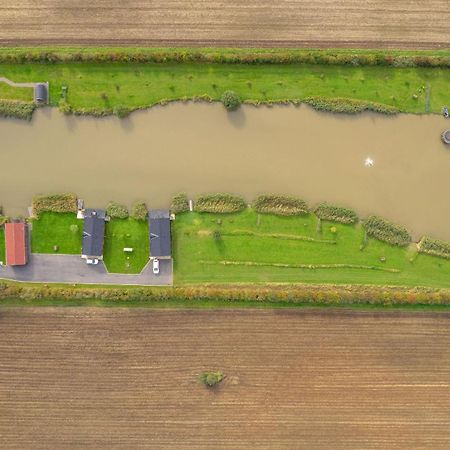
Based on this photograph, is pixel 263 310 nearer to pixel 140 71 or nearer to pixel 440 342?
pixel 440 342

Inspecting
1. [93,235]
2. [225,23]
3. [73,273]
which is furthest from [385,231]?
[73,273]

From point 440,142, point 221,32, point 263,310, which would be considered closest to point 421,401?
point 263,310

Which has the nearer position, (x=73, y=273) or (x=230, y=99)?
(x=230, y=99)

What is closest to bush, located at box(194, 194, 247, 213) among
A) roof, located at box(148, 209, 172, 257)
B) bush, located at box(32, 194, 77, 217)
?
roof, located at box(148, 209, 172, 257)

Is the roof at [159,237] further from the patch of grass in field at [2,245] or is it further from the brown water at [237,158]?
the patch of grass in field at [2,245]

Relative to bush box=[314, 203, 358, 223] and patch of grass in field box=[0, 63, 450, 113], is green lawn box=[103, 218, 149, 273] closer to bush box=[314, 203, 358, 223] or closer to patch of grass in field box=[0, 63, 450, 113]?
patch of grass in field box=[0, 63, 450, 113]

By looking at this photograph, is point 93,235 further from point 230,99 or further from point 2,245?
point 230,99
